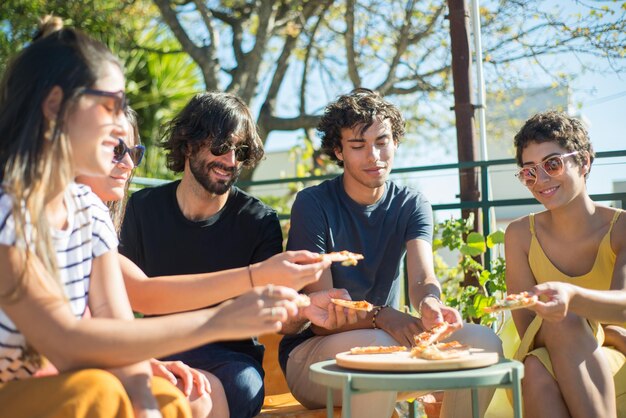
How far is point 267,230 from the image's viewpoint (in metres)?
3.21

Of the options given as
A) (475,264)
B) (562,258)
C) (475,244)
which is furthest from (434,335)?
(475,264)

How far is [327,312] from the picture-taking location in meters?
2.96

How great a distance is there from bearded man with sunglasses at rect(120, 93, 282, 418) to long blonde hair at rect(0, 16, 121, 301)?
124 centimetres

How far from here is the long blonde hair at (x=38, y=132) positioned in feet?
5.97

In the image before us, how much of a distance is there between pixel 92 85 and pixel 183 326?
62 centimetres

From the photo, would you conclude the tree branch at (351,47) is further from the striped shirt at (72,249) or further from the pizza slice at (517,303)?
the striped shirt at (72,249)

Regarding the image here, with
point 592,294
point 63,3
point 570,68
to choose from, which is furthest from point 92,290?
point 63,3

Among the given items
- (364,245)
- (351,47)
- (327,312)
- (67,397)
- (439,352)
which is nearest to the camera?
(67,397)

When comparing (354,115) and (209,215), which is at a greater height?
(354,115)

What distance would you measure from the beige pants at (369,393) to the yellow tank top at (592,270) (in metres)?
0.40

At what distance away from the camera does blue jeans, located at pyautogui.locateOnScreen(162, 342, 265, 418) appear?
2.78 metres

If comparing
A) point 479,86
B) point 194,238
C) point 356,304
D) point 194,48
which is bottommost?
point 356,304

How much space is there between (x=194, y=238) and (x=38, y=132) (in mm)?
1357

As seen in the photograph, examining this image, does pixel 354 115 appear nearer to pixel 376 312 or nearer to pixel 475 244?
pixel 376 312
